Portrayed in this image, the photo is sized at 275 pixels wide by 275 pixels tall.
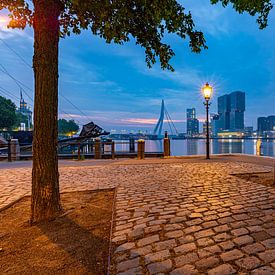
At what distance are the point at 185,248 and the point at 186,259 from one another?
234 mm

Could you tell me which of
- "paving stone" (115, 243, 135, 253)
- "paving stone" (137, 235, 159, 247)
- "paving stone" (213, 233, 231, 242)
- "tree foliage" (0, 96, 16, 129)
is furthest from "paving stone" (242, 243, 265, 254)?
"tree foliage" (0, 96, 16, 129)

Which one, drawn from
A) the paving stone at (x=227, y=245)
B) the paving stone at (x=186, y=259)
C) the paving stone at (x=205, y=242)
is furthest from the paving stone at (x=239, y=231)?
the paving stone at (x=186, y=259)

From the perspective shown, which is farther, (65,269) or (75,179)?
(75,179)

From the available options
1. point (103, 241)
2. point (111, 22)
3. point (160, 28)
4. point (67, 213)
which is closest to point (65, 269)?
point (103, 241)

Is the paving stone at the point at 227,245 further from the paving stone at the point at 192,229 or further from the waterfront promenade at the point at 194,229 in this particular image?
the paving stone at the point at 192,229

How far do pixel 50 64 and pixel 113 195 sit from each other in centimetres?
341

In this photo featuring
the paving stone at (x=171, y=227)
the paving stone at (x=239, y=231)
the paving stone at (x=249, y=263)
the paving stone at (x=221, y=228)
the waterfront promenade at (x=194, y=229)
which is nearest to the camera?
the paving stone at (x=249, y=263)

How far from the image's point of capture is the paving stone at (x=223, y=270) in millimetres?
2209

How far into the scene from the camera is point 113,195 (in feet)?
18.0

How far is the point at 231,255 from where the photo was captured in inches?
98.3

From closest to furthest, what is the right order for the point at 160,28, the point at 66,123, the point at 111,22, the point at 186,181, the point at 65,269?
the point at 65,269 < the point at 111,22 < the point at 160,28 < the point at 186,181 < the point at 66,123

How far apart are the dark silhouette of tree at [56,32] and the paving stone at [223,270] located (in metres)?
2.97

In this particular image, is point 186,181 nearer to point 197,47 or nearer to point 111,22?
point 197,47

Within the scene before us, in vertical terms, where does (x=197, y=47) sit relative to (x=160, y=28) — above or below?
below
